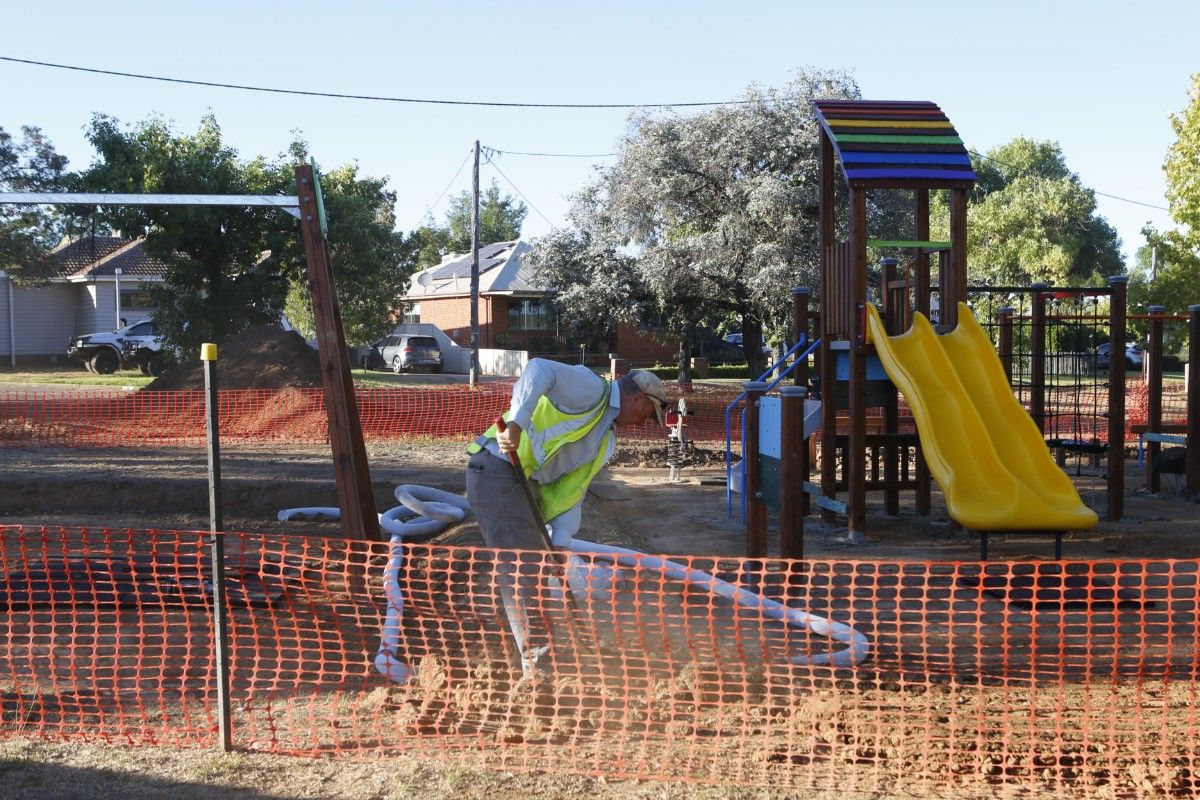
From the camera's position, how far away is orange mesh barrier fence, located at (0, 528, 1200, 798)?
4.83m

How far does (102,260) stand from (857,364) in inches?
1492

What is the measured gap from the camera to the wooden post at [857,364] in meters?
10.0

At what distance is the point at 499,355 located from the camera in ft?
123

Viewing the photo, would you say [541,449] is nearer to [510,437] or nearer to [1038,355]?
[510,437]

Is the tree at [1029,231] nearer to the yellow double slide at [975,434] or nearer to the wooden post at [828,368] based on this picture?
the wooden post at [828,368]

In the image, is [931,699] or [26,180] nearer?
[931,699]

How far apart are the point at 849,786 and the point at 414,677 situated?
88.7 inches

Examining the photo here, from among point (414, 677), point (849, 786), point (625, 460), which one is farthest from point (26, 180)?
point (849, 786)

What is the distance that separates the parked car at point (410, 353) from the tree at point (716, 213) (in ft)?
35.2

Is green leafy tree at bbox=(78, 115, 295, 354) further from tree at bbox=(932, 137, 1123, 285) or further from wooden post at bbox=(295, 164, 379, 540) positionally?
tree at bbox=(932, 137, 1123, 285)

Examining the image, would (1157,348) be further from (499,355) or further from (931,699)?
(499,355)

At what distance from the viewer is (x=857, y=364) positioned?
10070 millimetres

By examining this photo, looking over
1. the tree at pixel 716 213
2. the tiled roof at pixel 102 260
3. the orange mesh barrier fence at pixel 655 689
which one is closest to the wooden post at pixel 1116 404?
the orange mesh barrier fence at pixel 655 689

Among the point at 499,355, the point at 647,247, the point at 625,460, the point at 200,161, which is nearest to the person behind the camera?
the point at 625,460
